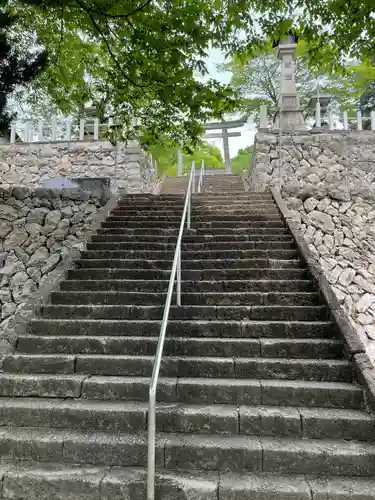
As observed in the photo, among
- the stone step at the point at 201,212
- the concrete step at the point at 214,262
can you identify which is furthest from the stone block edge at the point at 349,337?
the stone step at the point at 201,212

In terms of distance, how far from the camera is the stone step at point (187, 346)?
3.48 metres

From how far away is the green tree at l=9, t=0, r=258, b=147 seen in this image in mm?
4391

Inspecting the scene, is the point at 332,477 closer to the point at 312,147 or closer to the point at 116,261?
the point at 116,261

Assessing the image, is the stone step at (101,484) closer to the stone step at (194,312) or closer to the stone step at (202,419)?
the stone step at (202,419)

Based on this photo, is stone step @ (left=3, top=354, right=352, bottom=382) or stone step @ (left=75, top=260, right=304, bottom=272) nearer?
stone step @ (left=3, top=354, right=352, bottom=382)

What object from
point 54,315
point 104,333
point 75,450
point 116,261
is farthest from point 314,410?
point 116,261

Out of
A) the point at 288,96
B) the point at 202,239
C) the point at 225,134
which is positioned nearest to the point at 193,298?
the point at 202,239

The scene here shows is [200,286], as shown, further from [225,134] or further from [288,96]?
[225,134]

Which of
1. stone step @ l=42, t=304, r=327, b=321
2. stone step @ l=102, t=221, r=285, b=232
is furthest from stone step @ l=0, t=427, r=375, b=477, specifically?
stone step @ l=102, t=221, r=285, b=232

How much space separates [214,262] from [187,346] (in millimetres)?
1776

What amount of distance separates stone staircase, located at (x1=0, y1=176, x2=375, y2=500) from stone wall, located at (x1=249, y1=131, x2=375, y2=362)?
2.72 meters

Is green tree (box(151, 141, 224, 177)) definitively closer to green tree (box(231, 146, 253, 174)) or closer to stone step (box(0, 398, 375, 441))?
green tree (box(231, 146, 253, 174))

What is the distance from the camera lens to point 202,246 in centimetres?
567

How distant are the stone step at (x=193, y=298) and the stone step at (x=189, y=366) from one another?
964 millimetres
